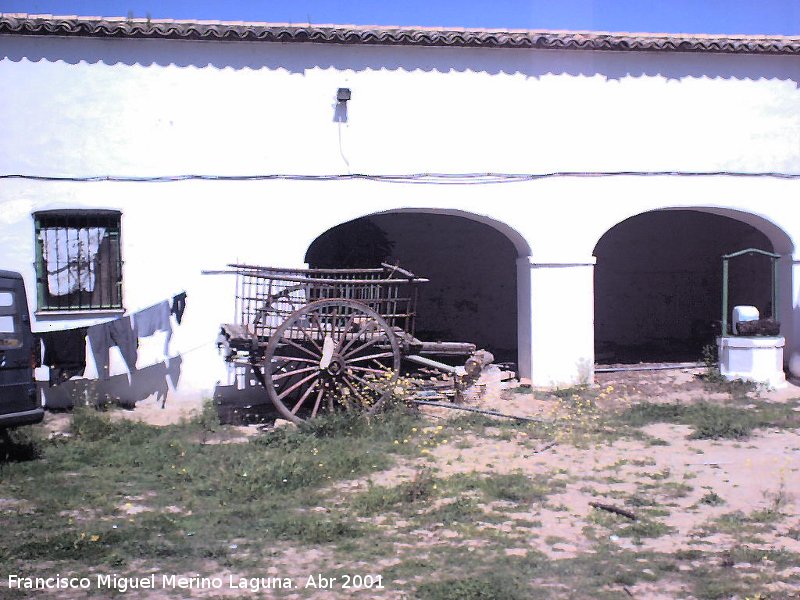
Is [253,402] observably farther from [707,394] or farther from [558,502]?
[707,394]

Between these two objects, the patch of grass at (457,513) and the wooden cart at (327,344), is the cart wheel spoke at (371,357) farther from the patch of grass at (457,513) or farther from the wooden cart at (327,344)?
the patch of grass at (457,513)

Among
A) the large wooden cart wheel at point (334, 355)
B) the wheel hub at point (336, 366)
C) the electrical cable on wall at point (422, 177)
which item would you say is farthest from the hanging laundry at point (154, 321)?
the wheel hub at point (336, 366)

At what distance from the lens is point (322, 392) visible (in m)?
9.04

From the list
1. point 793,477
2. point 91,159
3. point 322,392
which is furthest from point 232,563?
point 91,159

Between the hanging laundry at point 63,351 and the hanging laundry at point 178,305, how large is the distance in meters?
1.15

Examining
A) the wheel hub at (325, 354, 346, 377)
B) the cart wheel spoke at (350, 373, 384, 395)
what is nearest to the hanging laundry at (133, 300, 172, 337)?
the wheel hub at (325, 354, 346, 377)

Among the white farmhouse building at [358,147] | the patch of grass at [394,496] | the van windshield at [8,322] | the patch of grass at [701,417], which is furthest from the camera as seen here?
the white farmhouse building at [358,147]

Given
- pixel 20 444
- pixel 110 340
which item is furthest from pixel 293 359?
pixel 20 444

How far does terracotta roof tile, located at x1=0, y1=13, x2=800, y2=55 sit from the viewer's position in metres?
9.97

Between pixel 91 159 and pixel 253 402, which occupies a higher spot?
pixel 91 159

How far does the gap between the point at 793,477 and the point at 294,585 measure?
456cm

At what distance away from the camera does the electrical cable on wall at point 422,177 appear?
400 inches

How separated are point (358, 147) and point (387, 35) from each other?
1492 millimetres

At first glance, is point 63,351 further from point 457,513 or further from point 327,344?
point 457,513
